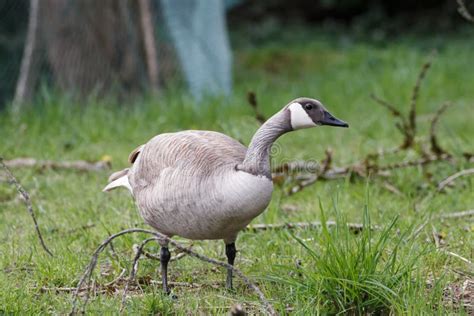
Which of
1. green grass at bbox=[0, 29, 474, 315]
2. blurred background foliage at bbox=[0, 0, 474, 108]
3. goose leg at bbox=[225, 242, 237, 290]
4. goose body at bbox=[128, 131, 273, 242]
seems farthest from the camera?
blurred background foliage at bbox=[0, 0, 474, 108]

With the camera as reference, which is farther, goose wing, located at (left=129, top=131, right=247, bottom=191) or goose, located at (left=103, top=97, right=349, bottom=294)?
goose wing, located at (left=129, top=131, right=247, bottom=191)

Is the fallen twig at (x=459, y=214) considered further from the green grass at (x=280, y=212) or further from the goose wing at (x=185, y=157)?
the goose wing at (x=185, y=157)

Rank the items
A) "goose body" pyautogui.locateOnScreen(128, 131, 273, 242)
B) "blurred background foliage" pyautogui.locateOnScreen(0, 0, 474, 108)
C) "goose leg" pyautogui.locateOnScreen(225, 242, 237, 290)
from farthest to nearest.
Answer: "blurred background foliage" pyautogui.locateOnScreen(0, 0, 474, 108) < "goose leg" pyautogui.locateOnScreen(225, 242, 237, 290) < "goose body" pyautogui.locateOnScreen(128, 131, 273, 242)

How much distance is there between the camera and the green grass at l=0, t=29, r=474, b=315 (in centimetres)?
332

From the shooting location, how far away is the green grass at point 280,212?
3316 mm

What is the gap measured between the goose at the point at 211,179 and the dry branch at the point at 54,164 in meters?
2.45

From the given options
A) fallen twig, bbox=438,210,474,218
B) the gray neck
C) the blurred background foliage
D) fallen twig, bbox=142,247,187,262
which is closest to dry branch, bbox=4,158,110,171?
the blurred background foliage

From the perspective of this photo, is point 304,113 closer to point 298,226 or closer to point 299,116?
point 299,116

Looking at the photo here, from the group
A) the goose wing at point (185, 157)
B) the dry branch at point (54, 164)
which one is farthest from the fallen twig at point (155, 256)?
the dry branch at point (54, 164)

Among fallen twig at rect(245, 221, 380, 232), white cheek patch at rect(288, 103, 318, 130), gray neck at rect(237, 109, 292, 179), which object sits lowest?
fallen twig at rect(245, 221, 380, 232)

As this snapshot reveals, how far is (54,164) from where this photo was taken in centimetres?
605

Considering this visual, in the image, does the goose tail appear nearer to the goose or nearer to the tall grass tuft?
the goose

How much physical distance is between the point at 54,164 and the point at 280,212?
2.09 meters

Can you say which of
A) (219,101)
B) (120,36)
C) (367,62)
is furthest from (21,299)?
(367,62)
